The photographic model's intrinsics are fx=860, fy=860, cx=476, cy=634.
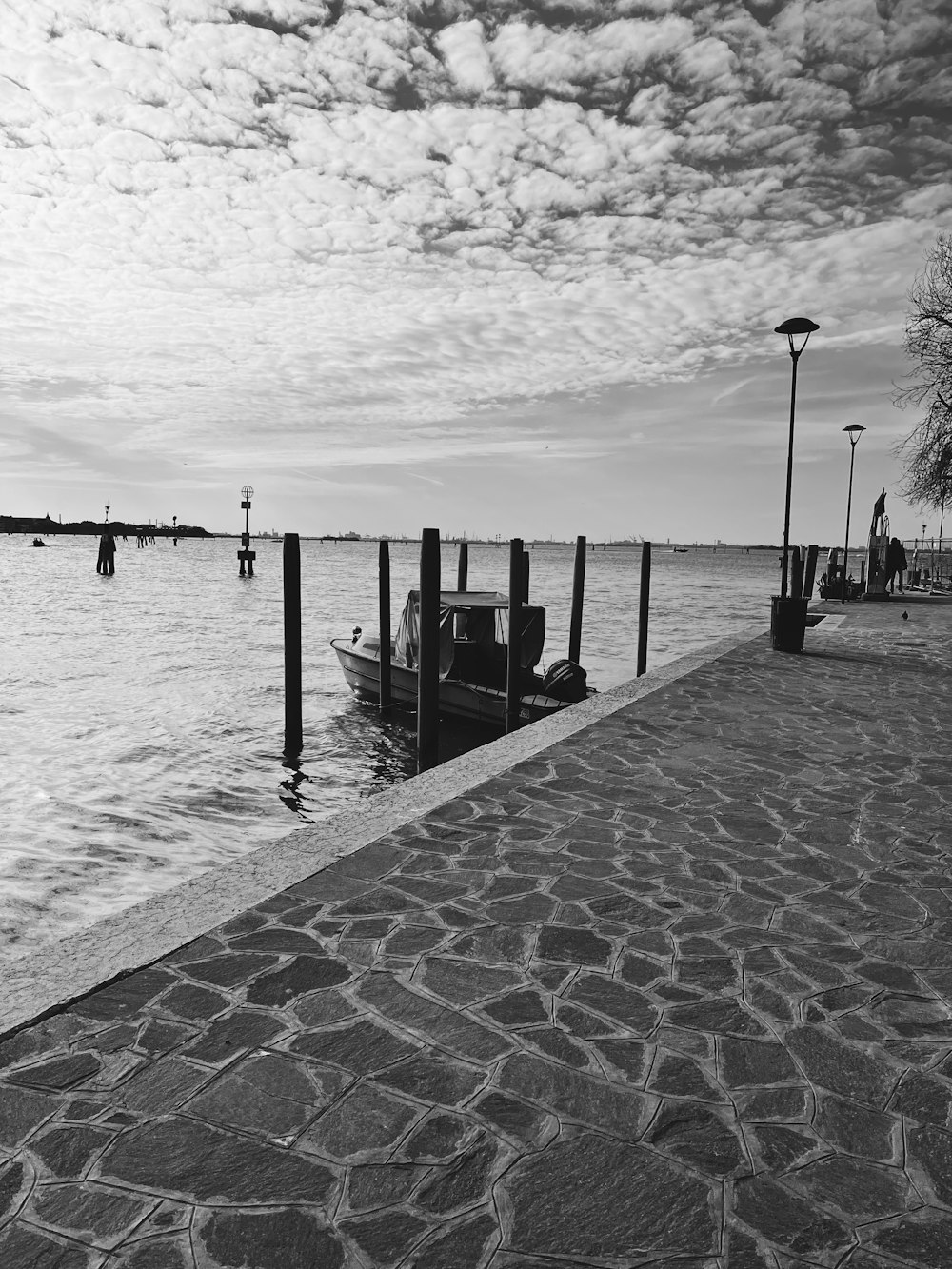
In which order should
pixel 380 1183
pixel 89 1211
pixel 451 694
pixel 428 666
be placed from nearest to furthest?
pixel 89 1211, pixel 380 1183, pixel 428 666, pixel 451 694

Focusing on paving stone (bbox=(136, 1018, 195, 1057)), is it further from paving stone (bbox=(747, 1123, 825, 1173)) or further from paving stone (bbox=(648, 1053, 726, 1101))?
paving stone (bbox=(747, 1123, 825, 1173))

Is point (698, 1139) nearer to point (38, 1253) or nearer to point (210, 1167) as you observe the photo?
point (210, 1167)

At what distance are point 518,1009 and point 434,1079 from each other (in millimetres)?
503

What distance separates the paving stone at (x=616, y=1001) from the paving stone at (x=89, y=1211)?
5.32ft

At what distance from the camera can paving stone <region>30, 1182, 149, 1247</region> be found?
6.95ft

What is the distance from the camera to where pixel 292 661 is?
1310cm

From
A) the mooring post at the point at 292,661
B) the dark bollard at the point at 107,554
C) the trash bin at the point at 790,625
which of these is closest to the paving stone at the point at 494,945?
the mooring post at the point at 292,661

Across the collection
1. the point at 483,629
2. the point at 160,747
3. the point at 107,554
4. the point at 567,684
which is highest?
the point at 107,554

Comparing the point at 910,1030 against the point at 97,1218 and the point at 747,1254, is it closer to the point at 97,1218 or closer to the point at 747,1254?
the point at 747,1254

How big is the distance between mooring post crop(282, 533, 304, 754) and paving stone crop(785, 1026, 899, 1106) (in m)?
10.6

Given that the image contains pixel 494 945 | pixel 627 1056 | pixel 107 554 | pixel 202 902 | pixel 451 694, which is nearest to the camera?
pixel 627 1056

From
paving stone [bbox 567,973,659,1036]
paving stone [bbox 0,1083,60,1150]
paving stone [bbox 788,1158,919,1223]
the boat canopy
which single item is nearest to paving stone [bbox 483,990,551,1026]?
paving stone [bbox 567,973,659,1036]

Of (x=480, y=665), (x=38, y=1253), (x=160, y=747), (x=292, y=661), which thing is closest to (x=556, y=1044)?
(x=38, y=1253)

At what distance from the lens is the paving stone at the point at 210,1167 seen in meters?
2.25
